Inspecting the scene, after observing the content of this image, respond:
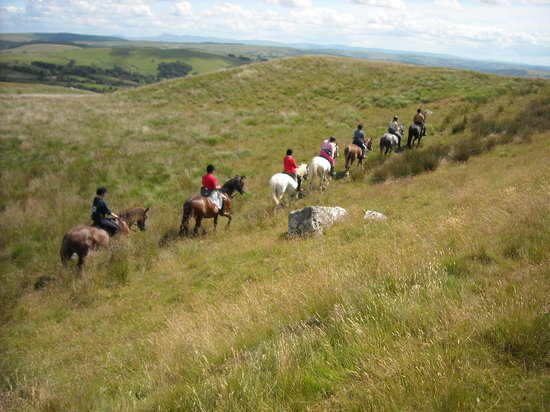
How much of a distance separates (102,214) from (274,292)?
27.0 feet

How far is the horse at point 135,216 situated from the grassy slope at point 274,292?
2.31ft

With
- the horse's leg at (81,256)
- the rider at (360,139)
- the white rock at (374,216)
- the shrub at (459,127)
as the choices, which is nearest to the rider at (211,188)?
the horse's leg at (81,256)

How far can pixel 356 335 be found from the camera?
3.58 m

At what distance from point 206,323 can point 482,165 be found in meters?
14.2

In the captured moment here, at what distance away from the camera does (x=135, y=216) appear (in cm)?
1258

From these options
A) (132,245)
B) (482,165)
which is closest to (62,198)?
(132,245)

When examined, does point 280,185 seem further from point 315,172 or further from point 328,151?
point 328,151

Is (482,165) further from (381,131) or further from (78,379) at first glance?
(78,379)

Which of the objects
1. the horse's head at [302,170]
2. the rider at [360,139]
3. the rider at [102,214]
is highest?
the rider at [360,139]

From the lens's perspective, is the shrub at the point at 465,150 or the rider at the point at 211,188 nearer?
the rider at the point at 211,188

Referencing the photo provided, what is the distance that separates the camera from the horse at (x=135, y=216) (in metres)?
12.4

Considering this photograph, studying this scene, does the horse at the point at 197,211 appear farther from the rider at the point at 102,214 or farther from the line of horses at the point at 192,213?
the rider at the point at 102,214

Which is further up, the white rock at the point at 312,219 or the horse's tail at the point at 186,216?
the white rock at the point at 312,219

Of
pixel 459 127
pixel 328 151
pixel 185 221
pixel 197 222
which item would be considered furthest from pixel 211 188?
pixel 459 127
